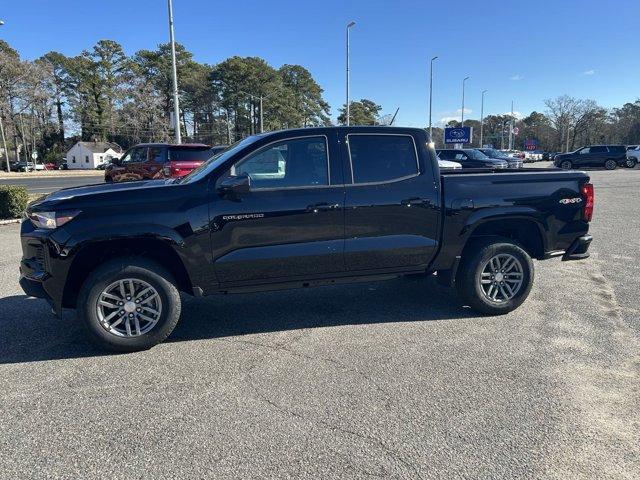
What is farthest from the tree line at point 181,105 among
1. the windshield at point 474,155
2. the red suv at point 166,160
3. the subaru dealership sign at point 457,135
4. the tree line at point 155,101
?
the red suv at point 166,160

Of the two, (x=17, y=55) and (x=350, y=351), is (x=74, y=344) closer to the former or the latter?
(x=350, y=351)

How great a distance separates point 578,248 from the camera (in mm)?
5348

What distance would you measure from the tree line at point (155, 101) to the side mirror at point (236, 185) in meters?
66.0

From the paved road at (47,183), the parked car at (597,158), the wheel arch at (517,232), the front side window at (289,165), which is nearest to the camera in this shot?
the front side window at (289,165)

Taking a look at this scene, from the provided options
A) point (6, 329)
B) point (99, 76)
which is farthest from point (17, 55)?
point (6, 329)

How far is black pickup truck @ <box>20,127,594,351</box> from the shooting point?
4.12 m

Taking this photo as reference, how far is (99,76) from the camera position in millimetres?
79000

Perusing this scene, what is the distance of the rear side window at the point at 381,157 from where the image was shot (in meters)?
4.66

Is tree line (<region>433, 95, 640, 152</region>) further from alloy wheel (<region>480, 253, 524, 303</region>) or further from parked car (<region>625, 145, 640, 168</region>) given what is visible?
alloy wheel (<region>480, 253, 524, 303</region>)

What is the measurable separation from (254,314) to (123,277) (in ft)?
5.00

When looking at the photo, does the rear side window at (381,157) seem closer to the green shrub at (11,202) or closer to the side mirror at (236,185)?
the side mirror at (236,185)

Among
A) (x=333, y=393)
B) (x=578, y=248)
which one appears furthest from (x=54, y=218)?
(x=578, y=248)

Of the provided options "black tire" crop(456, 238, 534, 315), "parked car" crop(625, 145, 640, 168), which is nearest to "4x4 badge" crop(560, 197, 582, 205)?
"black tire" crop(456, 238, 534, 315)

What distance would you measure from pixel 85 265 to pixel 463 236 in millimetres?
3567
